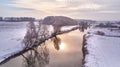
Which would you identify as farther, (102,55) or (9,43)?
(9,43)

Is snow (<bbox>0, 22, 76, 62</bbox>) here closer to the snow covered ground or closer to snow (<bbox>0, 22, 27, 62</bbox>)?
snow (<bbox>0, 22, 27, 62</bbox>)

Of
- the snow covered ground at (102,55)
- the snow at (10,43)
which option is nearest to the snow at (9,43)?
the snow at (10,43)

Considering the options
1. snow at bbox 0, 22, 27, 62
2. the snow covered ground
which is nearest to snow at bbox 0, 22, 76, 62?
snow at bbox 0, 22, 27, 62

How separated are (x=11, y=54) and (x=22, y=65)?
11.7ft

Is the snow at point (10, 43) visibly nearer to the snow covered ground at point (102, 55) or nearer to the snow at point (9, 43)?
the snow at point (9, 43)

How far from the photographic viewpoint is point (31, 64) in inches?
655

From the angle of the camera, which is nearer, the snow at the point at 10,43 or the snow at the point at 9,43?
the snow at the point at 9,43

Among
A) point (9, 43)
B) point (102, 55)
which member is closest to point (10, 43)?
point (9, 43)

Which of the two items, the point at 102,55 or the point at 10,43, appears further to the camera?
the point at 10,43

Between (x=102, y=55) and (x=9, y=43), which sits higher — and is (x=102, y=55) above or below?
above

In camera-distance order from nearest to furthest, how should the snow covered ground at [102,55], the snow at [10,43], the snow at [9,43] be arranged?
1. the snow covered ground at [102,55]
2. the snow at [9,43]
3. the snow at [10,43]

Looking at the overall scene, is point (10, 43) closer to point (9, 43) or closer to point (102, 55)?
point (9, 43)

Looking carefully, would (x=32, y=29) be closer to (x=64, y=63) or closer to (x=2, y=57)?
(x=2, y=57)

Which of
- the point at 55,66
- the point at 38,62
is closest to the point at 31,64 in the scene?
the point at 38,62
